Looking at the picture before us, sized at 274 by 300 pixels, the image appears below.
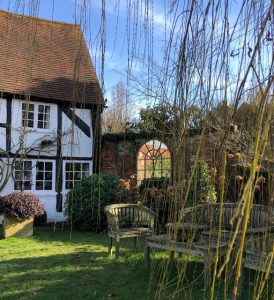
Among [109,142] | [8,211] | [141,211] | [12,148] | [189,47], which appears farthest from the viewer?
[109,142]

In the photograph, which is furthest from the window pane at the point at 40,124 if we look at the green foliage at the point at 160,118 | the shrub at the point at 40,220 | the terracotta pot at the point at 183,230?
the terracotta pot at the point at 183,230

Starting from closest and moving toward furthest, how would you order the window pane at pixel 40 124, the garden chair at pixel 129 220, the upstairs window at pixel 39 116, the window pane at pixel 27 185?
the garden chair at pixel 129 220 → the window pane at pixel 27 185 → the upstairs window at pixel 39 116 → the window pane at pixel 40 124

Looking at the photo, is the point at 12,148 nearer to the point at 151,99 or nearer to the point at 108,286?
the point at 108,286

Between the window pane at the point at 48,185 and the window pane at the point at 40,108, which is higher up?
the window pane at the point at 40,108

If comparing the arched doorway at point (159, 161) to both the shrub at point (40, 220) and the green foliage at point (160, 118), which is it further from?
the shrub at point (40, 220)

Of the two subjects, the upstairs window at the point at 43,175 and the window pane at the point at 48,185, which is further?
the window pane at the point at 48,185

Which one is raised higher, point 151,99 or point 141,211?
point 151,99

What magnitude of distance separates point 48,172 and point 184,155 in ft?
36.7

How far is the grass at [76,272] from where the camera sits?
436 cm

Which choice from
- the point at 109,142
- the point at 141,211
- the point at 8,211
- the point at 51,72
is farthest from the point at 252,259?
the point at 51,72

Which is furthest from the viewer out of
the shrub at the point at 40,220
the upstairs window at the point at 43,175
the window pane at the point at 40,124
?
the window pane at the point at 40,124

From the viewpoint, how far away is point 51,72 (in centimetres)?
1242

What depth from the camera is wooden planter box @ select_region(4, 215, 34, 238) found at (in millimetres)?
8594

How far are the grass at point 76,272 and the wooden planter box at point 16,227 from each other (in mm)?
788
